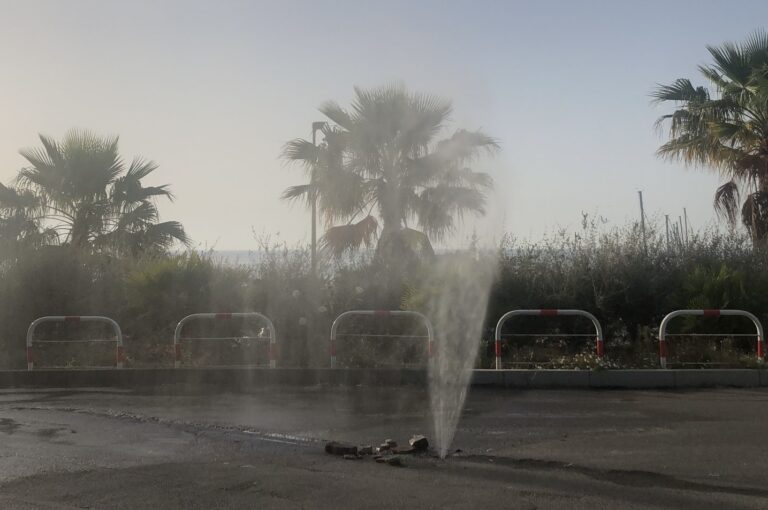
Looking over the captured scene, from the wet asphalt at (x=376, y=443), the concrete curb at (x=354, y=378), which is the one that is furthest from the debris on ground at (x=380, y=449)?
the concrete curb at (x=354, y=378)

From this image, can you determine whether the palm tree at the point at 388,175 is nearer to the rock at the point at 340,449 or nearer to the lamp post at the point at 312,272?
the lamp post at the point at 312,272

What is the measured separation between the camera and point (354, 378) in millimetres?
A: 11906

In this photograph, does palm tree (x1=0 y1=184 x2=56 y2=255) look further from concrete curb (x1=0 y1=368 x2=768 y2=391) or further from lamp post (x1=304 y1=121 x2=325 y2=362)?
concrete curb (x1=0 y1=368 x2=768 y2=391)

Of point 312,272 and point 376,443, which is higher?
point 312,272

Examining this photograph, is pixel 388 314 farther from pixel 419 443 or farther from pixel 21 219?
pixel 21 219

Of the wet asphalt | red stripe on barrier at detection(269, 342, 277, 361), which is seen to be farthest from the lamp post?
the wet asphalt

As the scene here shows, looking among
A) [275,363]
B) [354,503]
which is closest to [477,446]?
[354,503]

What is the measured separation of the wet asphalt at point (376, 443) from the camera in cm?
512

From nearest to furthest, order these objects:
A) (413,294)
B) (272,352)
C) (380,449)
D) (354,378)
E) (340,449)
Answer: (340,449) < (380,449) < (354,378) < (272,352) < (413,294)

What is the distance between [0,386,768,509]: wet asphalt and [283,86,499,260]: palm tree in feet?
29.7

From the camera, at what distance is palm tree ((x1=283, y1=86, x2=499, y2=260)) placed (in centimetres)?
1895

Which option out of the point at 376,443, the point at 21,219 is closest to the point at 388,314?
the point at 376,443

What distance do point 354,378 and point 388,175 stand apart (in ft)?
29.0

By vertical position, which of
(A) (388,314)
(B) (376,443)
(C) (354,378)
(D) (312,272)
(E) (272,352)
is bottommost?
(B) (376,443)
